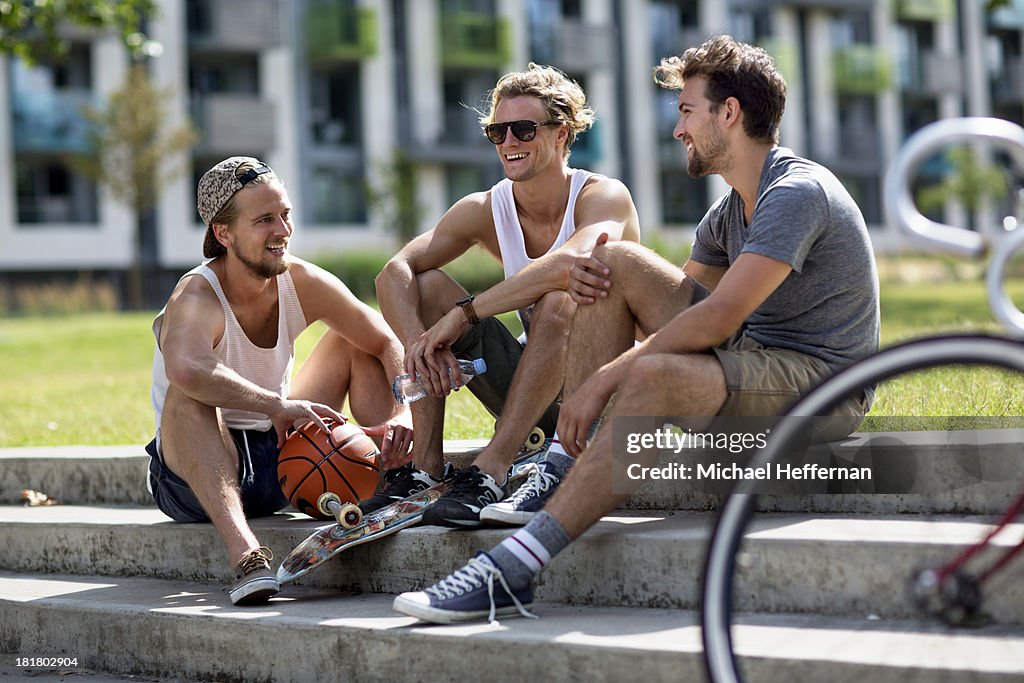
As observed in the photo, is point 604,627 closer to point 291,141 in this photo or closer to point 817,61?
point 291,141

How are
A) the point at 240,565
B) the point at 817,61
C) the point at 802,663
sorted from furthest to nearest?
the point at 817,61
the point at 240,565
the point at 802,663

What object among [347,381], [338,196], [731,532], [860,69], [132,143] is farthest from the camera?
[860,69]

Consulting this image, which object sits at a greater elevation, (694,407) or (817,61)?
(817,61)

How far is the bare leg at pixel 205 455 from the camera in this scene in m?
4.34

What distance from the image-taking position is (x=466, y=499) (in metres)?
4.00

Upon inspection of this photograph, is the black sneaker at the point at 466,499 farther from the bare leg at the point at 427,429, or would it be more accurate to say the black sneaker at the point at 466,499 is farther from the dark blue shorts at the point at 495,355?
the dark blue shorts at the point at 495,355

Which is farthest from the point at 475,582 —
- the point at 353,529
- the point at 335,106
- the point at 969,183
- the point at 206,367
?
the point at 969,183

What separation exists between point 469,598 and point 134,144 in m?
28.8

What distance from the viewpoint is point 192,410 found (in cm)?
446

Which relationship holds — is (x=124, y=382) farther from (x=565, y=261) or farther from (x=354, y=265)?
(x=354, y=265)

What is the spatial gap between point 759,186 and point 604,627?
1369mm

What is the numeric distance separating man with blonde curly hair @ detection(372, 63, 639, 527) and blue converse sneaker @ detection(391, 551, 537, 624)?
1.24 feet

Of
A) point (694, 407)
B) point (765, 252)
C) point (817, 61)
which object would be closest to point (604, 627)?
point (694, 407)

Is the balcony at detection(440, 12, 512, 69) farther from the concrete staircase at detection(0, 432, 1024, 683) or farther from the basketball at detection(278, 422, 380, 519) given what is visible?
the basketball at detection(278, 422, 380, 519)
